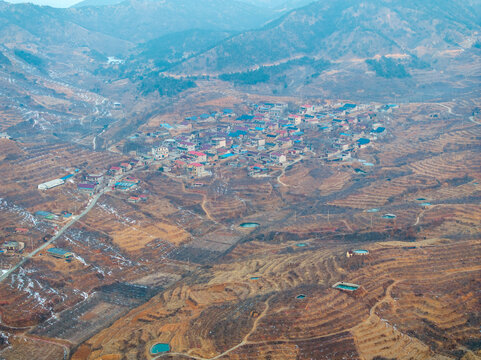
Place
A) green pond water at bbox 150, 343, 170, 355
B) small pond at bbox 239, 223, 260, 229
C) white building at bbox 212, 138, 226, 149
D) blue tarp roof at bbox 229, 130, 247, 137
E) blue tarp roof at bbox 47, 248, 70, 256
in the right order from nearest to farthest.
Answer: green pond water at bbox 150, 343, 170, 355 < blue tarp roof at bbox 47, 248, 70, 256 < small pond at bbox 239, 223, 260, 229 < white building at bbox 212, 138, 226, 149 < blue tarp roof at bbox 229, 130, 247, 137

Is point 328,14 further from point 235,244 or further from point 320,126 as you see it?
point 235,244

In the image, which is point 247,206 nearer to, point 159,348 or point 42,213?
point 42,213

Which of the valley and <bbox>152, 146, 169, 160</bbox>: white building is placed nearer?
the valley

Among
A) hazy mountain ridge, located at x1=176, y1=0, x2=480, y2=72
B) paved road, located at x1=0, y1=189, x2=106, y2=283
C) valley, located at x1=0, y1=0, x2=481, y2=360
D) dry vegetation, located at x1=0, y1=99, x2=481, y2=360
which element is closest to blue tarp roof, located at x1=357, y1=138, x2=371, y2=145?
valley, located at x1=0, y1=0, x2=481, y2=360

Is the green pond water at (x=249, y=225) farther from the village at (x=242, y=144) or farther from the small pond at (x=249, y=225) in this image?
the village at (x=242, y=144)

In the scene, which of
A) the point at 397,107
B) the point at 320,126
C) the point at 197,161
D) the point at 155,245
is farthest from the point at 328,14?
the point at 155,245

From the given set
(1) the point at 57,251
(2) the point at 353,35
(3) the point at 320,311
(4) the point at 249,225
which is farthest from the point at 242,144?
(2) the point at 353,35

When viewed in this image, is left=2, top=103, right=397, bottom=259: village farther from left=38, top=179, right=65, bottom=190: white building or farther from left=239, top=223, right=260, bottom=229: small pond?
left=239, top=223, right=260, bottom=229: small pond

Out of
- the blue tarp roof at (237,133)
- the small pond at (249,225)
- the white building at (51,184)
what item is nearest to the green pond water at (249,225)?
the small pond at (249,225)

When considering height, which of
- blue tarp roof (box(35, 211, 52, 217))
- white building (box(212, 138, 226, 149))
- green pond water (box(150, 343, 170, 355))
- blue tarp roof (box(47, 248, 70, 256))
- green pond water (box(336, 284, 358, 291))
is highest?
green pond water (box(336, 284, 358, 291))
